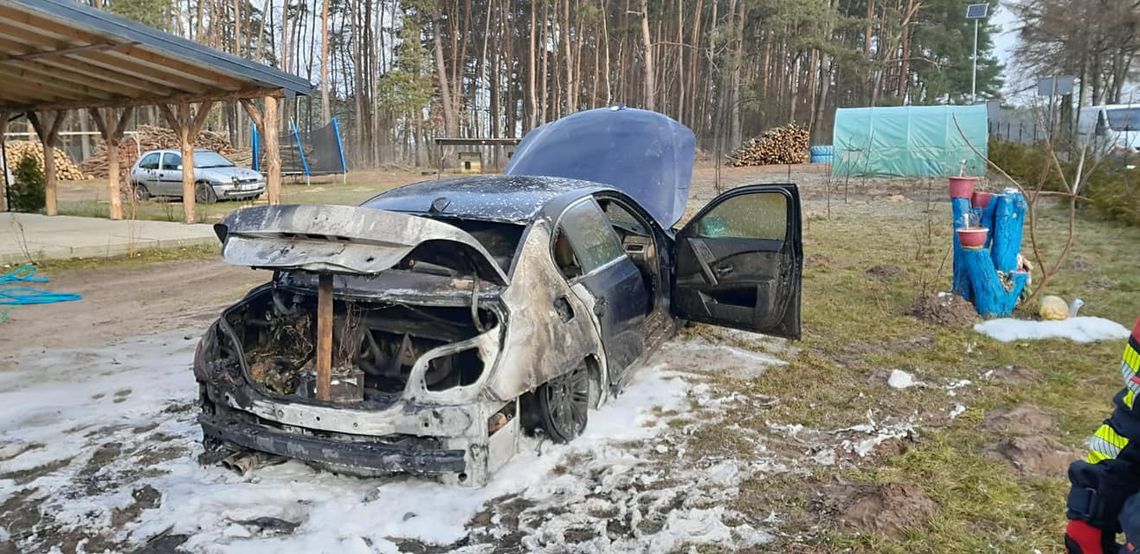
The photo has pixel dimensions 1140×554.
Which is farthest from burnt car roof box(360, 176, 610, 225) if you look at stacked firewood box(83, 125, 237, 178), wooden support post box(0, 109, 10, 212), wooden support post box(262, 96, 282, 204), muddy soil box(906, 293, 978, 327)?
stacked firewood box(83, 125, 237, 178)

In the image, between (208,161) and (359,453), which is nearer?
(359,453)

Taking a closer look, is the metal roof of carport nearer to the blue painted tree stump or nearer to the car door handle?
the car door handle

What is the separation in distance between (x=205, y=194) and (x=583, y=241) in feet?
59.6

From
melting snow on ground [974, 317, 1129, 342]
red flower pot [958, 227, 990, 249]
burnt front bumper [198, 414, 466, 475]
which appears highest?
red flower pot [958, 227, 990, 249]

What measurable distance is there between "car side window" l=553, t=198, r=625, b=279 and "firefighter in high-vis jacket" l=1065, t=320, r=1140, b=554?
9.08 feet

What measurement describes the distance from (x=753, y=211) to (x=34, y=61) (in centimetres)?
1173

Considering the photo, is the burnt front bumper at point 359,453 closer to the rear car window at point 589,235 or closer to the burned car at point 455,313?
the burned car at point 455,313

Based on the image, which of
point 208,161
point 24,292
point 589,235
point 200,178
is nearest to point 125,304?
point 24,292

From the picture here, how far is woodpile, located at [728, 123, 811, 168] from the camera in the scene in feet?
109

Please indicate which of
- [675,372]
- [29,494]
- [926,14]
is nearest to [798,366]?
[675,372]

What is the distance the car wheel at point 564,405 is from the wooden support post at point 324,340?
1030mm

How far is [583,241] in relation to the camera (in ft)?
14.5

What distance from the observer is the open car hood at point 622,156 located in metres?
9.74

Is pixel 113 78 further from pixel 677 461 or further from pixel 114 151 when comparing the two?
pixel 677 461
